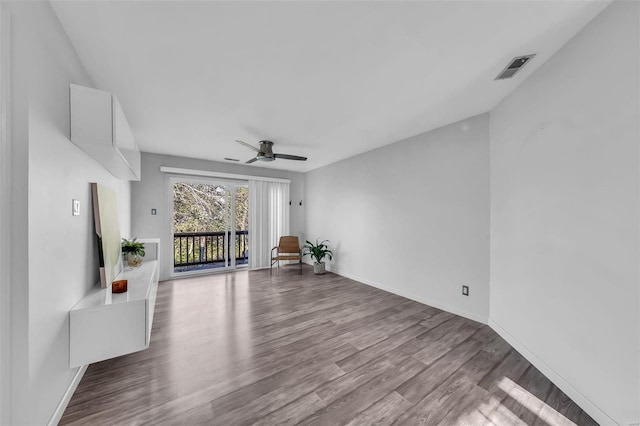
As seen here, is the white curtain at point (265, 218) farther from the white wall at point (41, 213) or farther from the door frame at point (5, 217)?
the door frame at point (5, 217)

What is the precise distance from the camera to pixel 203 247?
6.10 m

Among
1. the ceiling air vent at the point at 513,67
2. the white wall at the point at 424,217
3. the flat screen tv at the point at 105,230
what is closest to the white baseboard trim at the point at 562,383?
the white wall at the point at 424,217

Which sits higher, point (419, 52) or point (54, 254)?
point (419, 52)

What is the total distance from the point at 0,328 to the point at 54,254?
0.51 metres

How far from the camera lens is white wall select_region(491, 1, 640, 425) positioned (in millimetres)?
1349

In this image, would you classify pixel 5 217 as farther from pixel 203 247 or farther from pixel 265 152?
pixel 203 247

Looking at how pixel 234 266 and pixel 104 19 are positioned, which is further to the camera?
pixel 234 266

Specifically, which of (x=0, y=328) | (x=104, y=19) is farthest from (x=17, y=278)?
(x=104, y=19)

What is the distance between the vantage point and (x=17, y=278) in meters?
1.09

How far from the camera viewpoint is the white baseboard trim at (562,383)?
148 cm

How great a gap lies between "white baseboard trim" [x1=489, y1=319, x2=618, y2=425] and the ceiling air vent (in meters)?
2.49

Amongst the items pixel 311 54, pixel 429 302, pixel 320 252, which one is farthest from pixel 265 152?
pixel 429 302

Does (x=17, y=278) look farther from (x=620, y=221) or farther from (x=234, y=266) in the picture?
(x=234, y=266)

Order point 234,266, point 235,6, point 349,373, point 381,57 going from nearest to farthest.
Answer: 1. point 235,6
2. point 381,57
3. point 349,373
4. point 234,266
